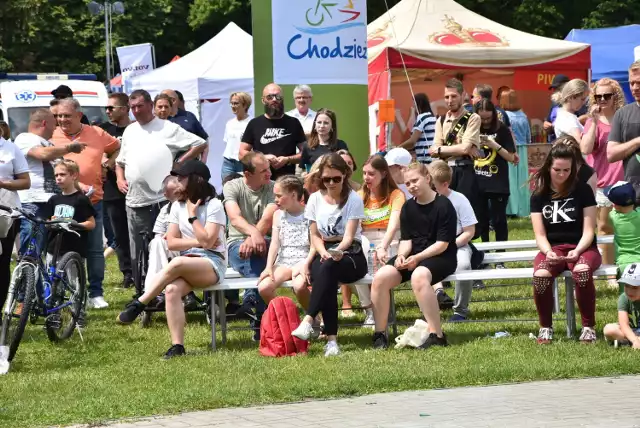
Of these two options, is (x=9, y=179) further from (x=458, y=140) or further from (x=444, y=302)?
(x=458, y=140)

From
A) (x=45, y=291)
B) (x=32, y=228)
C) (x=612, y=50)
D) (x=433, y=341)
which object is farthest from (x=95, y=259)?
(x=612, y=50)

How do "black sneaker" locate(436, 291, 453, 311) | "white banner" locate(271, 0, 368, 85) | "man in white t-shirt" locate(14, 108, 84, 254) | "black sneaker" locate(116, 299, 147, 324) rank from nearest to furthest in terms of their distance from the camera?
"black sneaker" locate(116, 299, 147, 324) → "man in white t-shirt" locate(14, 108, 84, 254) → "black sneaker" locate(436, 291, 453, 311) → "white banner" locate(271, 0, 368, 85)

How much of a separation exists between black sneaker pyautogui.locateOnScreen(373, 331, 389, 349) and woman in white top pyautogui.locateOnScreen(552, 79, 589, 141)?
3.27m

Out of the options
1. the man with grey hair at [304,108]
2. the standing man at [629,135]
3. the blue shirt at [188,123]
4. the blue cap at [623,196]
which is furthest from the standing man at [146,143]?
the blue cap at [623,196]

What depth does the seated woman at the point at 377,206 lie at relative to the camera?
10.5 meters

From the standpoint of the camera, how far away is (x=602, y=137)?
11.2m

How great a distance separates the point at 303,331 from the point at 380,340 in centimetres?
69

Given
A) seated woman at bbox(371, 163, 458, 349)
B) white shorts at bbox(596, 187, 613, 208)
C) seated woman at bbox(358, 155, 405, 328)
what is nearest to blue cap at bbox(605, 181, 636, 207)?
seated woman at bbox(371, 163, 458, 349)

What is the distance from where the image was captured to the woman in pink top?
11.0 meters

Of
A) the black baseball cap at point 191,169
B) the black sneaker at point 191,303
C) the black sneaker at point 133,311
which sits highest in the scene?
the black baseball cap at point 191,169

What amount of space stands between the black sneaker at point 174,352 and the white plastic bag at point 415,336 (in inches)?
63.5

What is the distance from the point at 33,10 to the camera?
41.8m

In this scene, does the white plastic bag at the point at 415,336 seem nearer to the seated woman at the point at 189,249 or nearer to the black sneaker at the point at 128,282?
the seated woman at the point at 189,249

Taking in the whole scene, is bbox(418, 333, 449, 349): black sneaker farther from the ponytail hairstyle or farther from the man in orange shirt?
the man in orange shirt
